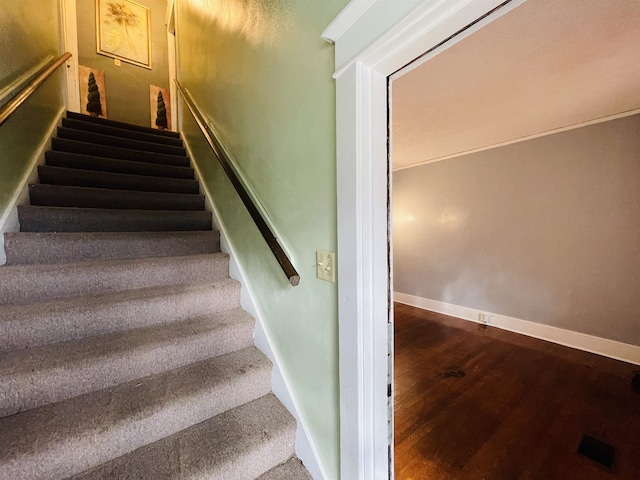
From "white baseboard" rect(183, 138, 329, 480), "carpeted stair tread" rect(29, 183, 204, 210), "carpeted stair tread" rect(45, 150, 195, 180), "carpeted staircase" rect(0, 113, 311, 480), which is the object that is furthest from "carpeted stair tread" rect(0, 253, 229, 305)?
"carpeted stair tread" rect(45, 150, 195, 180)

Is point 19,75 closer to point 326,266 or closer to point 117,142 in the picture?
point 117,142

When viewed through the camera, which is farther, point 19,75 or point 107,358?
point 19,75

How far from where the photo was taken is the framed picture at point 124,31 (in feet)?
12.7

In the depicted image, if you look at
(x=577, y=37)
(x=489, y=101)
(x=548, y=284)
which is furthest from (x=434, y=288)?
(x=577, y=37)

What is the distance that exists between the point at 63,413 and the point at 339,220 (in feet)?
4.05

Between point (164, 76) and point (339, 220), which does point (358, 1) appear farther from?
point (164, 76)

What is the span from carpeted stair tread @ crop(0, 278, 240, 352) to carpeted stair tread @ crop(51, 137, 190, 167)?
163cm

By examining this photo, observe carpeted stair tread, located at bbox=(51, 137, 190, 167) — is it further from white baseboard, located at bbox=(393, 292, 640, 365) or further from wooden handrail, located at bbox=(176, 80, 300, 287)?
white baseboard, located at bbox=(393, 292, 640, 365)

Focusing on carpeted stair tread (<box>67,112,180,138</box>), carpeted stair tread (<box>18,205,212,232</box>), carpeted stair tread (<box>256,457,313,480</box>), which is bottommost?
carpeted stair tread (<box>256,457,313,480</box>)

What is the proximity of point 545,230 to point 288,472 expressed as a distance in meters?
3.31

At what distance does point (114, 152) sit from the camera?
7.93ft

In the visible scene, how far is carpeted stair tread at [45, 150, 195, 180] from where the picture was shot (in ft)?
6.61

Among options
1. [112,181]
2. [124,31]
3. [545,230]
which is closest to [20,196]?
[112,181]

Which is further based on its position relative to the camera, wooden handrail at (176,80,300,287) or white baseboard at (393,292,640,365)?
white baseboard at (393,292,640,365)
